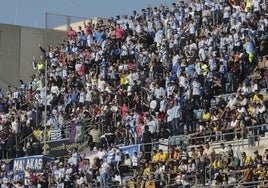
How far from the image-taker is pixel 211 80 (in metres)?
37.0

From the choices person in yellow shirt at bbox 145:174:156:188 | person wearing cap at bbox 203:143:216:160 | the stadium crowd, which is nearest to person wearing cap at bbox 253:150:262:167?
the stadium crowd

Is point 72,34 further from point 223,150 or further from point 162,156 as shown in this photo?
point 223,150

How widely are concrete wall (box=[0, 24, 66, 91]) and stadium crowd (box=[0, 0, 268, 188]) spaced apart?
20.0 feet

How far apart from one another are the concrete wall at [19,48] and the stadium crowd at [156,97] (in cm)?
609

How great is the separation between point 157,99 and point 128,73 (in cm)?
371

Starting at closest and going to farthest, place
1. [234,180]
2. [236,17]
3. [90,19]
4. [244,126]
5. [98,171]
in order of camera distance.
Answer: [234,180], [244,126], [98,171], [236,17], [90,19]

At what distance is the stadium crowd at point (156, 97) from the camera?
33250 mm

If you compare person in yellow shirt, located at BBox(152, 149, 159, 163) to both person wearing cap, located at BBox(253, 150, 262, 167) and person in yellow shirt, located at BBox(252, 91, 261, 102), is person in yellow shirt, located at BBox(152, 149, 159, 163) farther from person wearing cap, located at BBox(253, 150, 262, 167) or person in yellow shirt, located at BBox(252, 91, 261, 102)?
person wearing cap, located at BBox(253, 150, 262, 167)

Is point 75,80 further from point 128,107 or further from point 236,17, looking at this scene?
point 236,17

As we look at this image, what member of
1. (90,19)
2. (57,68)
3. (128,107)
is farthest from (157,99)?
(90,19)

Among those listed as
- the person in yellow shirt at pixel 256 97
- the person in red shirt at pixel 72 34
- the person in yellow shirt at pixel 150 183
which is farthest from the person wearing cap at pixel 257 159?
the person in red shirt at pixel 72 34

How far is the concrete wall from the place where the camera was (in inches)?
2158

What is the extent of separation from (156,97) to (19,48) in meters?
18.5

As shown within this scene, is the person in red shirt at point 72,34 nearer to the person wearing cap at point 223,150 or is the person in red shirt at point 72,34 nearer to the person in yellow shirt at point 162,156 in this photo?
the person in yellow shirt at point 162,156
